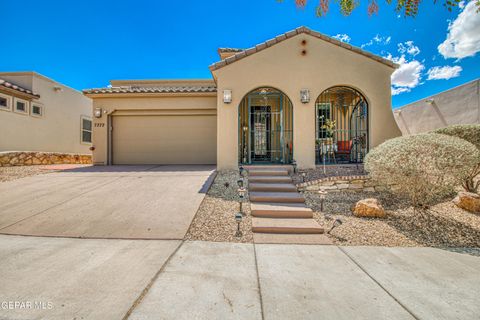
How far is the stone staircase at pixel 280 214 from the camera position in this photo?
4.10 m

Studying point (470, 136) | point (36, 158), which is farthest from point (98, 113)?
point (470, 136)

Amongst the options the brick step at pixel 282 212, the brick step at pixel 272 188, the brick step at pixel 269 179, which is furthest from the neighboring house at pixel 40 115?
the brick step at pixel 282 212

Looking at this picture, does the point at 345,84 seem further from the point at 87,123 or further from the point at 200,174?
the point at 87,123

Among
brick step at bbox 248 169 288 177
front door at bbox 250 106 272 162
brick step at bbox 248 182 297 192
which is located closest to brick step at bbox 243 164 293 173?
brick step at bbox 248 169 288 177

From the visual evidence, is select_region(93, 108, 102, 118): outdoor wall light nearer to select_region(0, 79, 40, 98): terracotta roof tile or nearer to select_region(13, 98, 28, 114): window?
select_region(0, 79, 40, 98): terracotta roof tile

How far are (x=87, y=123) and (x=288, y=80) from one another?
1673 cm

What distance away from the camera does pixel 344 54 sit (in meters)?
8.26

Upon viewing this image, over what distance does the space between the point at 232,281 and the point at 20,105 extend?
1620 centimetres

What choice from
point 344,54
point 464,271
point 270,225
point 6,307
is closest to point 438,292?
point 464,271

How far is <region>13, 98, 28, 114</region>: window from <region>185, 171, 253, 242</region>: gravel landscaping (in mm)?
13234

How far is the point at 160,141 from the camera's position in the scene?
1141 centimetres

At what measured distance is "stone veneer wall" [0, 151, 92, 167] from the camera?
34.6 ft

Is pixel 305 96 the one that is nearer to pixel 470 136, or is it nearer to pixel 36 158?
pixel 470 136

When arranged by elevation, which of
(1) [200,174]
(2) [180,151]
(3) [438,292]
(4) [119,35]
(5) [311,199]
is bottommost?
(3) [438,292]
